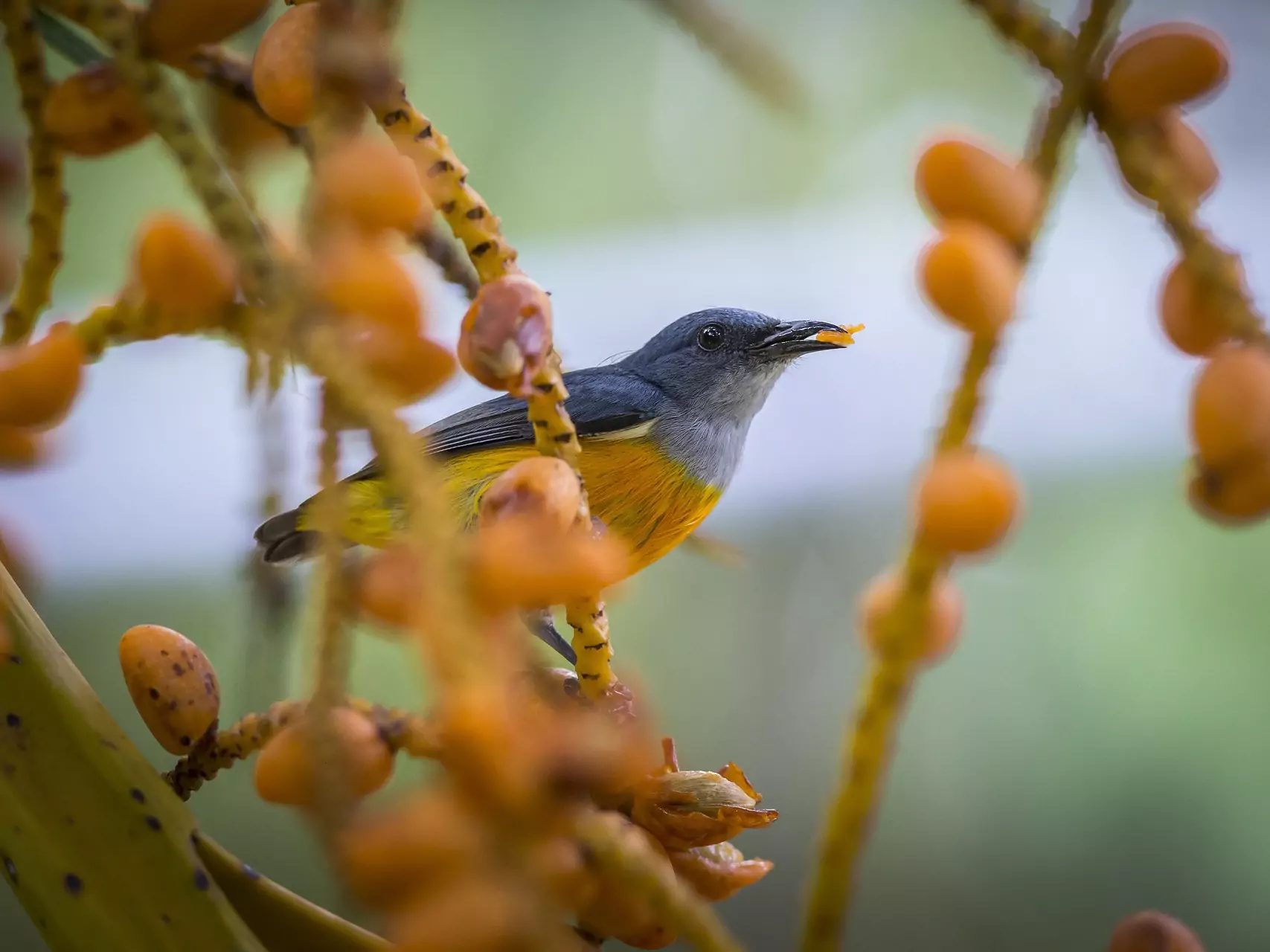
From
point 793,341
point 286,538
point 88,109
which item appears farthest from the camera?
point 286,538

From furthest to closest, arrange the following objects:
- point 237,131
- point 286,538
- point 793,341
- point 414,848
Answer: point 286,538
point 793,341
point 237,131
point 414,848

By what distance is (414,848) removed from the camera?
206 millimetres

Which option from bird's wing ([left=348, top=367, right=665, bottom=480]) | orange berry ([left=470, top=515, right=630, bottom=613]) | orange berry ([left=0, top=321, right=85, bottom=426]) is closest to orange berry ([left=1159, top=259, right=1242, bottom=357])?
orange berry ([left=470, top=515, right=630, bottom=613])

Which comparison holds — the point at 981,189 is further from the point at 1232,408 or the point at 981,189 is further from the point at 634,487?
the point at 634,487

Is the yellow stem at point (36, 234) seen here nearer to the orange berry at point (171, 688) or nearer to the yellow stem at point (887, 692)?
the orange berry at point (171, 688)

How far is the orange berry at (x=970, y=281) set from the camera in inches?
8.9

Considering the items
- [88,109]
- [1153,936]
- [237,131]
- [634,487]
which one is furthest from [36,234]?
[634,487]

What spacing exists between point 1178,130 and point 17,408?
31 cm

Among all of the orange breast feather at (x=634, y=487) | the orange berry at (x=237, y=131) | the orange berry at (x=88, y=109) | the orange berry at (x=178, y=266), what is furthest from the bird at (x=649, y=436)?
the orange berry at (x=178, y=266)

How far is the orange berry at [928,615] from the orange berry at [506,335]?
0.10 m

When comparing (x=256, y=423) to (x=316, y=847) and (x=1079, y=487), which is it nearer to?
(x=316, y=847)

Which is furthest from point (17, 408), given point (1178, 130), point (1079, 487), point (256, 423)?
point (1079, 487)

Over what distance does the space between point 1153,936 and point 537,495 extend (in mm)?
202

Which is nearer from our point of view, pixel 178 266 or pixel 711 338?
pixel 178 266
